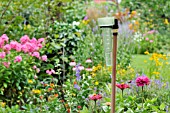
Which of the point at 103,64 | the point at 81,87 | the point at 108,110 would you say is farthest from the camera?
the point at 103,64

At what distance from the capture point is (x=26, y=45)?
4.51 m

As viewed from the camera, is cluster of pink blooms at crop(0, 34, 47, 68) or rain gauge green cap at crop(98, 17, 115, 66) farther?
cluster of pink blooms at crop(0, 34, 47, 68)

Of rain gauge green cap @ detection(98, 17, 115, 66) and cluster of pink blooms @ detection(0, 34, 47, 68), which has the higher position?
rain gauge green cap @ detection(98, 17, 115, 66)

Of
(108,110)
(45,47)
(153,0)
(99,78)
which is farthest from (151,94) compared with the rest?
(153,0)

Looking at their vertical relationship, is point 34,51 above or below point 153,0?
below

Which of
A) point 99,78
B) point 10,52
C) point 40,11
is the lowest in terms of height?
point 99,78

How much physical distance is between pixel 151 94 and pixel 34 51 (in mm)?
2050

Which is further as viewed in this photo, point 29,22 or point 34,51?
point 29,22

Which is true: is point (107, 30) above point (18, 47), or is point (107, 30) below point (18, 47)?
above

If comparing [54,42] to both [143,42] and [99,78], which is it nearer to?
[99,78]

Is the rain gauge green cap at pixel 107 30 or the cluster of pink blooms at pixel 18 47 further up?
the rain gauge green cap at pixel 107 30

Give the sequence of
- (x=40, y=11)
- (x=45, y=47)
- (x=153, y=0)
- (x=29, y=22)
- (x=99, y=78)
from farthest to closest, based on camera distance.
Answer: (x=153, y=0)
(x=29, y=22)
(x=40, y=11)
(x=45, y=47)
(x=99, y=78)

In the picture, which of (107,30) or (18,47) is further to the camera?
(18,47)

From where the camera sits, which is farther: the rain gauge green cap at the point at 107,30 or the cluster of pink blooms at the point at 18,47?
the cluster of pink blooms at the point at 18,47
